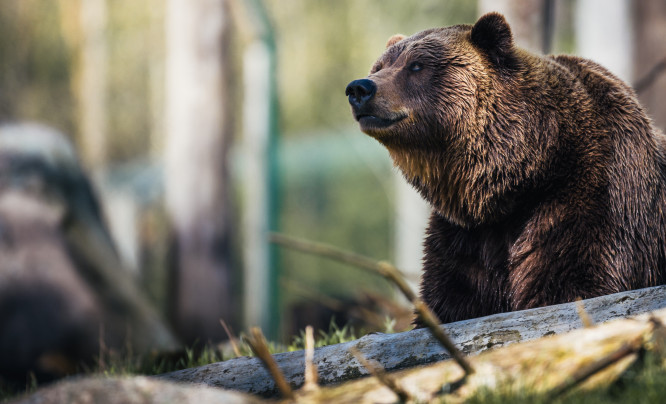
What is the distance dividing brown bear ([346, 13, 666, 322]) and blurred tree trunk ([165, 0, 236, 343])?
6273mm

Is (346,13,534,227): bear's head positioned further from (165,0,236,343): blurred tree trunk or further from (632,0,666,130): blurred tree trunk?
(165,0,236,343): blurred tree trunk

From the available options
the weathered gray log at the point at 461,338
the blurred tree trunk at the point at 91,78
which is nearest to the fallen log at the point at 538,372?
the weathered gray log at the point at 461,338

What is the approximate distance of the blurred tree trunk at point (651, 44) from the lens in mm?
8227

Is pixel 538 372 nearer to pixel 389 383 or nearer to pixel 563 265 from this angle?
pixel 389 383

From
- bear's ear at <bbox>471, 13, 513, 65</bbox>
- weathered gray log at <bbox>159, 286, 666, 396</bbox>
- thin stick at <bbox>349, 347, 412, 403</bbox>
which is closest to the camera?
thin stick at <bbox>349, 347, 412, 403</bbox>

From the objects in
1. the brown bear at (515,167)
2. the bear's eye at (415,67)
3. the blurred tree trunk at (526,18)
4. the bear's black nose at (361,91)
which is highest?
the blurred tree trunk at (526,18)

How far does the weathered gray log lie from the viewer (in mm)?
3047

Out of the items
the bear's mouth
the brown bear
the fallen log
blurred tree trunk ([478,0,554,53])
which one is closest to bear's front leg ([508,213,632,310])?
the brown bear

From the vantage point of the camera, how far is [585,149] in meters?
3.75

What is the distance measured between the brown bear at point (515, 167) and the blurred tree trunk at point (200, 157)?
20.6 feet

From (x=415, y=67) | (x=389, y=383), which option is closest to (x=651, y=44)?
(x=415, y=67)

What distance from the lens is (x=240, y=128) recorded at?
96.3ft

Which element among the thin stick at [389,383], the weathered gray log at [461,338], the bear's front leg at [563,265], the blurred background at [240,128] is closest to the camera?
the thin stick at [389,383]

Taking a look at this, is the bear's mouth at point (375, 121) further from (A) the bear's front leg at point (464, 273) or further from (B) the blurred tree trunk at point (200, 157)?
(B) the blurred tree trunk at point (200, 157)
